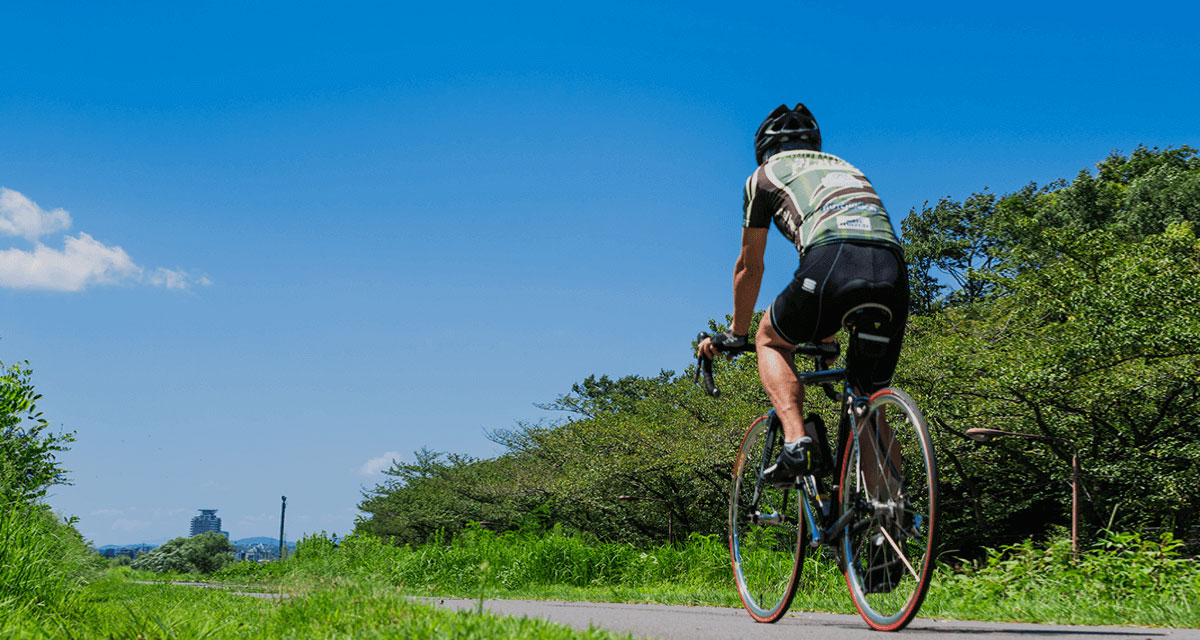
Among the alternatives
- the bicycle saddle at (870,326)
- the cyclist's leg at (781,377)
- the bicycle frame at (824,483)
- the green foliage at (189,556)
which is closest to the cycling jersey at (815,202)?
the bicycle saddle at (870,326)

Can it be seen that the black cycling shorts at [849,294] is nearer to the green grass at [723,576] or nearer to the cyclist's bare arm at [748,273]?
the cyclist's bare arm at [748,273]

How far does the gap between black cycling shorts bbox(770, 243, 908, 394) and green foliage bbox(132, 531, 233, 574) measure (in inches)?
1875

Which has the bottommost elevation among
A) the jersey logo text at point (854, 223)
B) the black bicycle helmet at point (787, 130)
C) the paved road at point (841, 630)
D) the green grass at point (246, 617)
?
the paved road at point (841, 630)

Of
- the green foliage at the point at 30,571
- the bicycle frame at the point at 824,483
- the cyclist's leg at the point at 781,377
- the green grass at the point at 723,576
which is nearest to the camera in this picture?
the bicycle frame at the point at 824,483

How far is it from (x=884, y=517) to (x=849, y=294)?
2.76 feet

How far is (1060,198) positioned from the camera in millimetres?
40562

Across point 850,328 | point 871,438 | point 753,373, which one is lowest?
point 871,438

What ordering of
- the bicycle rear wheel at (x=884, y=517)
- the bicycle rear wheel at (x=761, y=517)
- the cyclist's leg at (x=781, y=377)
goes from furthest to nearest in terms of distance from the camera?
the bicycle rear wheel at (x=761, y=517) < the cyclist's leg at (x=781, y=377) < the bicycle rear wheel at (x=884, y=517)

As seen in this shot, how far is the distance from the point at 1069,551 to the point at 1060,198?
38.3 m

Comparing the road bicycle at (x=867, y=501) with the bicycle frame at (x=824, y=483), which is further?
the bicycle frame at (x=824, y=483)

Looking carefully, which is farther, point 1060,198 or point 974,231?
point 974,231

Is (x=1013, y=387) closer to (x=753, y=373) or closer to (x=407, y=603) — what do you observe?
(x=753, y=373)

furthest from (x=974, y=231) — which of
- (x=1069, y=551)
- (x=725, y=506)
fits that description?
(x=1069, y=551)

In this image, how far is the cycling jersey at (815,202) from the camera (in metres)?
3.38
